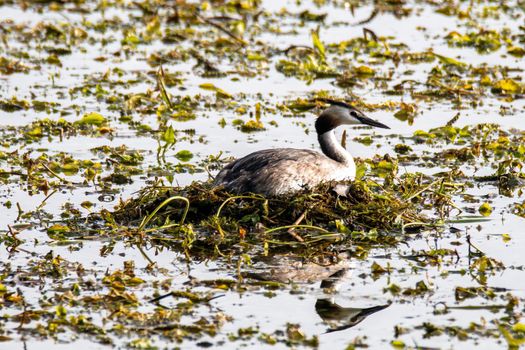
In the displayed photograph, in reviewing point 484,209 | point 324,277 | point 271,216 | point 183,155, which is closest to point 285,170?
point 271,216

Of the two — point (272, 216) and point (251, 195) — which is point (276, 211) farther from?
point (251, 195)

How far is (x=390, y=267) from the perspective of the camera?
29.9 feet

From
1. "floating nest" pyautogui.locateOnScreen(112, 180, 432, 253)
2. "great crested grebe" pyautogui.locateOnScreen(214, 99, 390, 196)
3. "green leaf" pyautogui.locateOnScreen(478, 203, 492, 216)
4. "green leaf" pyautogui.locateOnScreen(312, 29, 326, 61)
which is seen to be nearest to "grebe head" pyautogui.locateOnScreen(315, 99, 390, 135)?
"great crested grebe" pyautogui.locateOnScreen(214, 99, 390, 196)

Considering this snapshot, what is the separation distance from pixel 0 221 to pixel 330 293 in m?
3.51

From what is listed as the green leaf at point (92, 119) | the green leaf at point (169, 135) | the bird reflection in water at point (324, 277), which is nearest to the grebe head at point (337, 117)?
the green leaf at point (169, 135)

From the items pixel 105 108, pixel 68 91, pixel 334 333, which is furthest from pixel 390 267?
pixel 68 91

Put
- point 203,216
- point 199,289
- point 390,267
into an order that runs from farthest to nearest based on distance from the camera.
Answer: point 203,216
point 390,267
point 199,289

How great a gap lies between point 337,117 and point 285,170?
4.17ft

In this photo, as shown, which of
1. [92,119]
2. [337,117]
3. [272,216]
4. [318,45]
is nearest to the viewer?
[272,216]

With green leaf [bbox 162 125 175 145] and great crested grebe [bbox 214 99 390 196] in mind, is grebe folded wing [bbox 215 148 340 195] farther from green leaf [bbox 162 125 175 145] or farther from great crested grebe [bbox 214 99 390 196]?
green leaf [bbox 162 125 175 145]

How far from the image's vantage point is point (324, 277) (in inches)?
353

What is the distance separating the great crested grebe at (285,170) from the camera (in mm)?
10438

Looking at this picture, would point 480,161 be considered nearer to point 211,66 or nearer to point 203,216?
point 203,216

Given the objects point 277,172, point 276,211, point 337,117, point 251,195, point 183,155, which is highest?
point 337,117
